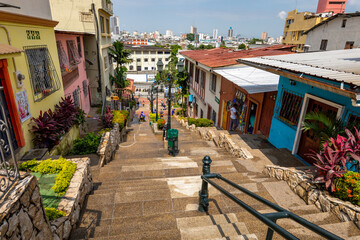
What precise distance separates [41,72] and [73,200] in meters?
5.72

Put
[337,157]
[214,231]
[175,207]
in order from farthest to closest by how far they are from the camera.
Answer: [175,207]
[337,157]
[214,231]

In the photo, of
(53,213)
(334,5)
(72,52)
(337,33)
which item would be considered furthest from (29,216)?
(334,5)

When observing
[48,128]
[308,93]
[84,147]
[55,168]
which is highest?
[308,93]

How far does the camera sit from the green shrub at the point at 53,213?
11.8 ft

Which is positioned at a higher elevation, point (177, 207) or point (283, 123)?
point (283, 123)

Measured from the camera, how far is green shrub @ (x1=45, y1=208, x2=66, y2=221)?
11.8ft

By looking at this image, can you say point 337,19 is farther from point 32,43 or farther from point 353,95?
point 32,43

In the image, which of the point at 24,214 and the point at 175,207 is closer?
the point at 24,214

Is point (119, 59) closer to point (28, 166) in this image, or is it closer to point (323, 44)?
point (28, 166)

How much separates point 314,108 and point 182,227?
585 centimetres

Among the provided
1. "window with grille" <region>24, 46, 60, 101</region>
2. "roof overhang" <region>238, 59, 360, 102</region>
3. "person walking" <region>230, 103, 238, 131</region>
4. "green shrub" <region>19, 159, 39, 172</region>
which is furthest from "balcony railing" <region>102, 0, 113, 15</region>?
"green shrub" <region>19, 159, 39, 172</region>

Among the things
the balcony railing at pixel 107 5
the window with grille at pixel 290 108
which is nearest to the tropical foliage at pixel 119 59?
the balcony railing at pixel 107 5

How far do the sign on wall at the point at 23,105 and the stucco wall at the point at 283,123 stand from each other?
8.95 m

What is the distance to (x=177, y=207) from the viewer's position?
4.81 m
